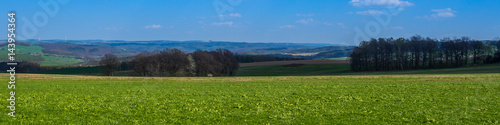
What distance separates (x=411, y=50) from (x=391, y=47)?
4706 millimetres

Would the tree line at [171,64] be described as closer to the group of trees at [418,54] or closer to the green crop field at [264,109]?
the group of trees at [418,54]

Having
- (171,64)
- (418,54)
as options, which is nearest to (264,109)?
(171,64)

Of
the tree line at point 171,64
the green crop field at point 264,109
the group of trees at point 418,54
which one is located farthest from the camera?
the group of trees at point 418,54

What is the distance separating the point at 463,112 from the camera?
15359 mm

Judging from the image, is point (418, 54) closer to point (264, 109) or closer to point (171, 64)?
point (171, 64)

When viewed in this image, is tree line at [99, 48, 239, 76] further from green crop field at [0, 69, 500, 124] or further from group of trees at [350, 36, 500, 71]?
green crop field at [0, 69, 500, 124]

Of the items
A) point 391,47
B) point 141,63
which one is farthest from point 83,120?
point 391,47

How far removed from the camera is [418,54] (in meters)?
88.9

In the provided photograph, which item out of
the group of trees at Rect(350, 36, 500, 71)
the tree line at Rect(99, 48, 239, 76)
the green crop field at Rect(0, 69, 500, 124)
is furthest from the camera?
the group of trees at Rect(350, 36, 500, 71)

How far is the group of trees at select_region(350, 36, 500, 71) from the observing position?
88.5 meters

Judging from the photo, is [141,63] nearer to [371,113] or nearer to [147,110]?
[147,110]

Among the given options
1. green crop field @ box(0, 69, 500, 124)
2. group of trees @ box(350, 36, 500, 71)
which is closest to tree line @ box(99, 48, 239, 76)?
group of trees @ box(350, 36, 500, 71)

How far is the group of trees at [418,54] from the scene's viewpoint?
88.5 metres

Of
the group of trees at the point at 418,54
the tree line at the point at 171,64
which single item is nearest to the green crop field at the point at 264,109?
the tree line at the point at 171,64
